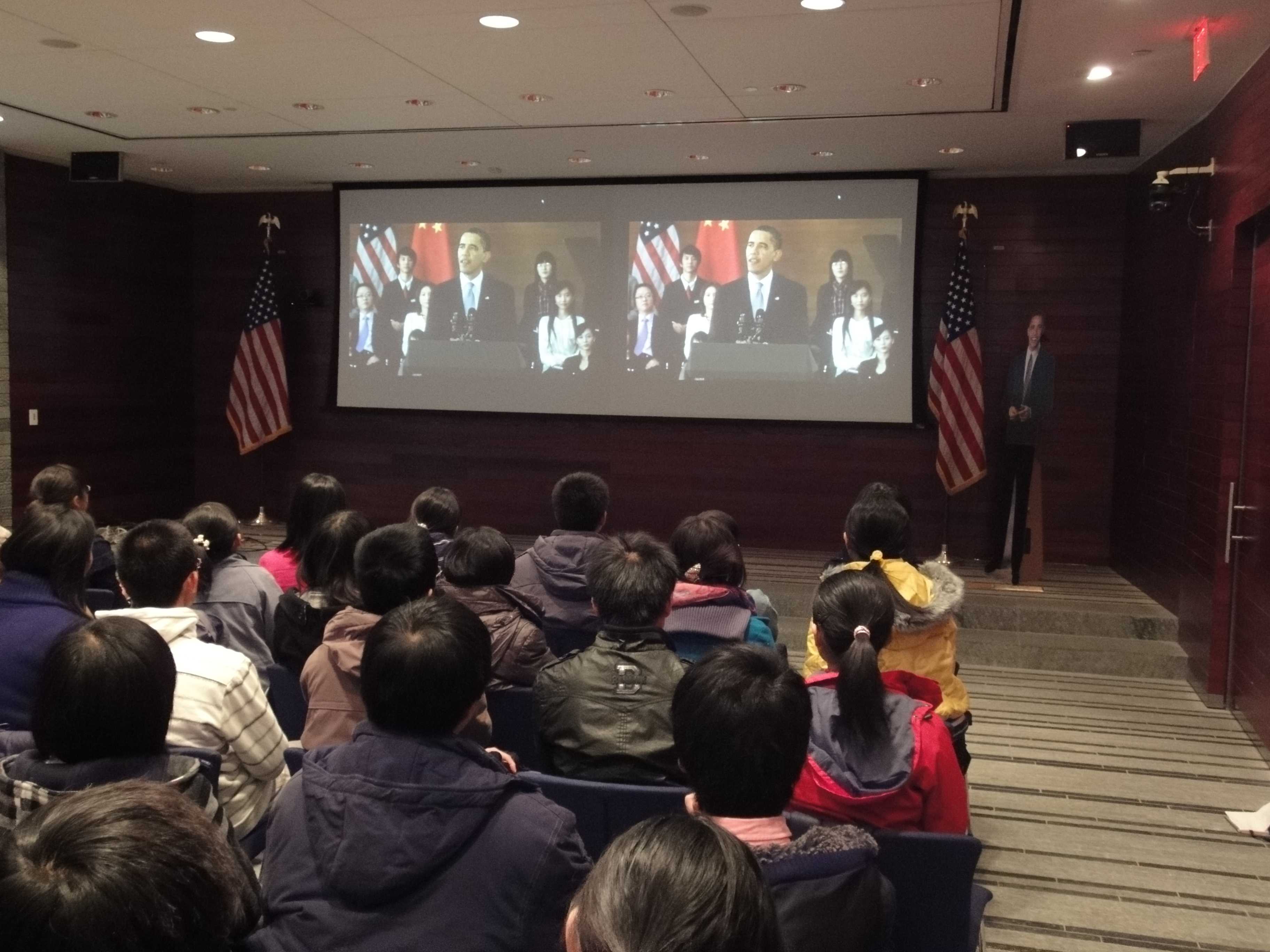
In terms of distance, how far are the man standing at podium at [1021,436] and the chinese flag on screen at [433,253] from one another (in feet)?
14.7

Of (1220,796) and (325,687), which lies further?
(1220,796)

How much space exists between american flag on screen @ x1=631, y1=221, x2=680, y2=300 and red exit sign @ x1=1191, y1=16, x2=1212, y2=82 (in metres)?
4.43

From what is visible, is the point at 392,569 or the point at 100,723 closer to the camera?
the point at 100,723

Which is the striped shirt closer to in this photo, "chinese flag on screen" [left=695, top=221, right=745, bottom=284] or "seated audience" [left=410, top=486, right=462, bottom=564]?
"seated audience" [left=410, top=486, right=462, bottom=564]

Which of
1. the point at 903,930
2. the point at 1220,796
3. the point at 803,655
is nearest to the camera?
the point at 903,930

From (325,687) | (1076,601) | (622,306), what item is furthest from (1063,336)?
(325,687)

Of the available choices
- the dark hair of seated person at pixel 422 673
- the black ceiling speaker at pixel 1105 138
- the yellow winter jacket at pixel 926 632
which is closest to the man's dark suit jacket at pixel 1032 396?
the black ceiling speaker at pixel 1105 138

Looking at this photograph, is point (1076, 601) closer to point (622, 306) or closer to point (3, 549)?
point (622, 306)

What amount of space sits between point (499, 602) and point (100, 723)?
1613mm

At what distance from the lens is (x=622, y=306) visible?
8984 mm

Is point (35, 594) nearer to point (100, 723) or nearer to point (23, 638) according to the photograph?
point (23, 638)

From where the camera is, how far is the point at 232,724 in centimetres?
239

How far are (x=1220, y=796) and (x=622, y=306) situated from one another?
5738 millimetres

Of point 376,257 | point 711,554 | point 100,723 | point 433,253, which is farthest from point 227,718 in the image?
point 376,257
